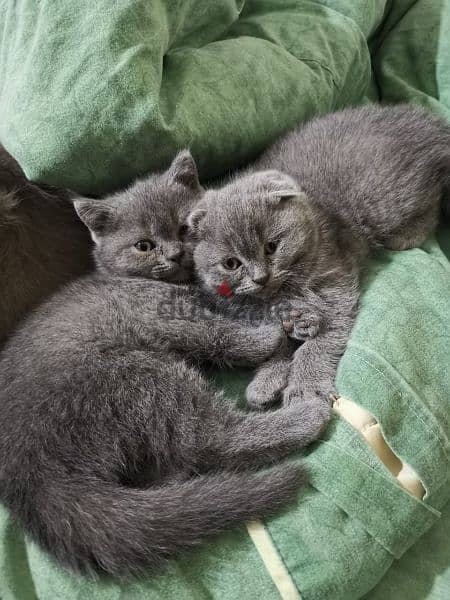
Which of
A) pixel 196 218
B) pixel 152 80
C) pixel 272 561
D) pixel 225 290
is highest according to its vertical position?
pixel 152 80

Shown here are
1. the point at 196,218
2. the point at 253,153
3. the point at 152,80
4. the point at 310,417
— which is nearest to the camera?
the point at 310,417

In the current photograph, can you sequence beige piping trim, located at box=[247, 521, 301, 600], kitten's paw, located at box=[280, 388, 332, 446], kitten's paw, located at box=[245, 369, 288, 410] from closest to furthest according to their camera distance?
1. beige piping trim, located at box=[247, 521, 301, 600]
2. kitten's paw, located at box=[280, 388, 332, 446]
3. kitten's paw, located at box=[245, 369, 288, 410]

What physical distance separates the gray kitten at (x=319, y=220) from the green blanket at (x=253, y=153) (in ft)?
0.21

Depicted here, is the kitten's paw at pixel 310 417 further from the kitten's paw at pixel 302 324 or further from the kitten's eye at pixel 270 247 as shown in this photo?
the kitten's eye at pixel 270 247

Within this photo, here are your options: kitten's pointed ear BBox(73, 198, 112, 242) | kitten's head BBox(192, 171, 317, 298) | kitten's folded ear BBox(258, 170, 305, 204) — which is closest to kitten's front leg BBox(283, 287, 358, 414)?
kitten's head BBox(192, 171, 317, 298)

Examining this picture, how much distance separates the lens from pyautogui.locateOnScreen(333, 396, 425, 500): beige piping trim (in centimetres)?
89

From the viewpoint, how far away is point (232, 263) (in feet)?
3.76

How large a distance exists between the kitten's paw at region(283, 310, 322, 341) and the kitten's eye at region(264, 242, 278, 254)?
15 cm

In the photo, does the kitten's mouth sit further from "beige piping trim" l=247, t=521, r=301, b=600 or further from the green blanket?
"beige piping trim" l=247, t=521, r=301, b=600

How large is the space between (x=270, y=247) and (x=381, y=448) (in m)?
0.50

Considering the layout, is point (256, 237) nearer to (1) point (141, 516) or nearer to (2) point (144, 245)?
(2) point (144, 245)

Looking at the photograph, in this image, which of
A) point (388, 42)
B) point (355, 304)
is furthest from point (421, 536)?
point (388, 42)

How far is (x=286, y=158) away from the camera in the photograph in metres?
1.33

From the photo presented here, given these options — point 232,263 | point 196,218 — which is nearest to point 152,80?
point 196,218
